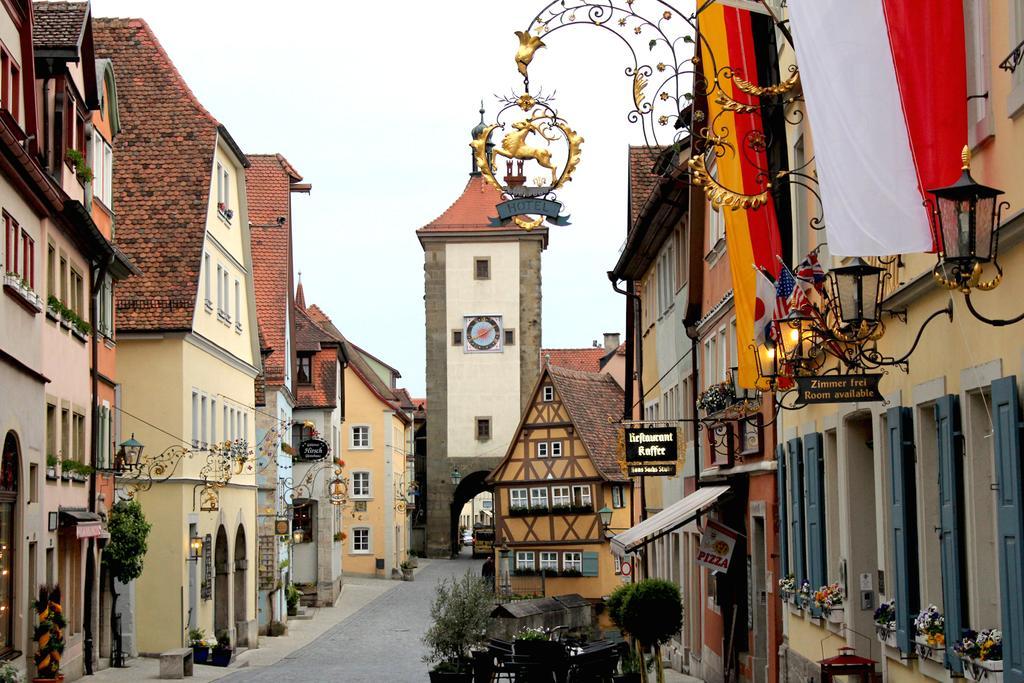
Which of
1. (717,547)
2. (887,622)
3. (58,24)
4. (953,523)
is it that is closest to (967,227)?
(953,523)

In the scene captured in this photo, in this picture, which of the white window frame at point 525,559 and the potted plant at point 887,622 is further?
the white window frame at point 525,559

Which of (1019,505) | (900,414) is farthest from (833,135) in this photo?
(900,414)

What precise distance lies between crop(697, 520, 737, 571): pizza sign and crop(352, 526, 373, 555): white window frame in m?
48.2

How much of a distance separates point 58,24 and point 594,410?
103 feet

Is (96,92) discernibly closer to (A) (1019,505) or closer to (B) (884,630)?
(B) (884,630)

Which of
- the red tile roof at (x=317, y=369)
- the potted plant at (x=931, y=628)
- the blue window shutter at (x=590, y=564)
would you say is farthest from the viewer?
the red tile roof at (x=317, y=369)

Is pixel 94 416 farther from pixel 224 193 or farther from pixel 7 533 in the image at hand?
pixel 224 193

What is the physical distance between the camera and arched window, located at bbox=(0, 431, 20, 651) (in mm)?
18594

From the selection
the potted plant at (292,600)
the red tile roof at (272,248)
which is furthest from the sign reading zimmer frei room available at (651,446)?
the potted plant at (292,600)

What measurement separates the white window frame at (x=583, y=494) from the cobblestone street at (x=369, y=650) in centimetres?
591

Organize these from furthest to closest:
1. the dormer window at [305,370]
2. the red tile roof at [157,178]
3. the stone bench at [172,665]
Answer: the dormer window at [305,370], the red tile roof at [157,178], the stone bench at [172,665]

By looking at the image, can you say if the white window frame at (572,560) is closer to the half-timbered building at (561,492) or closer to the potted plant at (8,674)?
the half-timbered building at (561,492)

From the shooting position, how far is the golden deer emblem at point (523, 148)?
38.8 ft

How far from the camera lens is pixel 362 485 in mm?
68500
